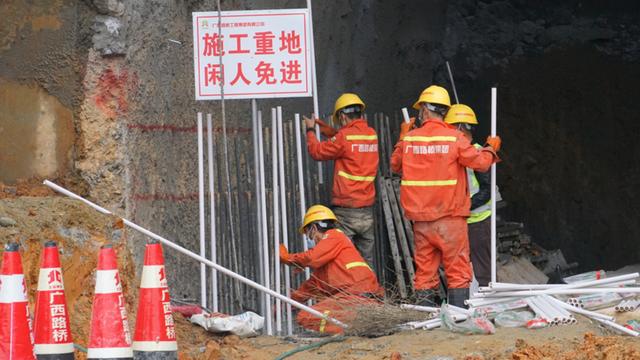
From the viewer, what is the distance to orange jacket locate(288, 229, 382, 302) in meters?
9.87

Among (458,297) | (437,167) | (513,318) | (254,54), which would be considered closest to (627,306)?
(513,318)

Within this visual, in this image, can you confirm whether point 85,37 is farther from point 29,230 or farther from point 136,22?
point 29,230

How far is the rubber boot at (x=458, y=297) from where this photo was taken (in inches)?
386

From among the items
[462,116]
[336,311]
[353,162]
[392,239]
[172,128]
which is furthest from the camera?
[392,239]

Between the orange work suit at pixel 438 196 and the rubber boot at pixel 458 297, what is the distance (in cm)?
4

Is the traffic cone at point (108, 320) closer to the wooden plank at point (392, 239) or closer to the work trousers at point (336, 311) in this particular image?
the work trousers at point (336, 311)

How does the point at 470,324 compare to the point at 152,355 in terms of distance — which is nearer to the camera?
the point at 152,355

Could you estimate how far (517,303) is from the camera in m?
8.94

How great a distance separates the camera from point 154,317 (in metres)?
6.51

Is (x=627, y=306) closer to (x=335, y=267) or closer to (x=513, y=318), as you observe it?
(x=513, y=318)

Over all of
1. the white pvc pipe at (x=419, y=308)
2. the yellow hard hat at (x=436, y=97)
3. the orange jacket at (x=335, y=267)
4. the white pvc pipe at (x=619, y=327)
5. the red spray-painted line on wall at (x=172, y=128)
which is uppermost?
the yellow hard hat at (x=436, y=97)

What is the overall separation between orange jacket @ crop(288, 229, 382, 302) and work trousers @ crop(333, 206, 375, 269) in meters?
1.12

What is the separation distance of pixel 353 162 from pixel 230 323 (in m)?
2.53

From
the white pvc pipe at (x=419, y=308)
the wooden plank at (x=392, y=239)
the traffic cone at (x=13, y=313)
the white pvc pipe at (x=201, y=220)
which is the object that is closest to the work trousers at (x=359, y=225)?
the wooden plank at (x=392, y=239)
